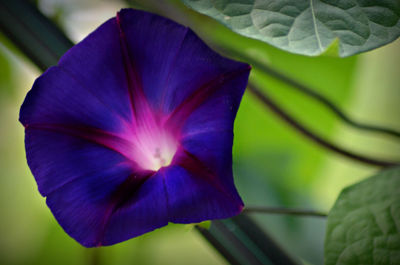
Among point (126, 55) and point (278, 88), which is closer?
point (126, 55)

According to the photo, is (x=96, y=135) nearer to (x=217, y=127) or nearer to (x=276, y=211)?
(x=217, y=127)

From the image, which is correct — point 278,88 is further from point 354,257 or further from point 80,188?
point 80,188

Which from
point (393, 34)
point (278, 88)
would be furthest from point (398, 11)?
point (278, 88)

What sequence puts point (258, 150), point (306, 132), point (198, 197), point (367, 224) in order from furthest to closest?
point (258, 150)
point (306, 132)
point (367, 224)
point (198, 197)

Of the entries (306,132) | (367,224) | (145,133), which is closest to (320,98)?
(306,132)

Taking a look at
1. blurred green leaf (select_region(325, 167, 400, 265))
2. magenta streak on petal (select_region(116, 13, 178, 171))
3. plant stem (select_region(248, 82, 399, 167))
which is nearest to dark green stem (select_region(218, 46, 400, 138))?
plant stem (select_region(248, 82, 399, 167))

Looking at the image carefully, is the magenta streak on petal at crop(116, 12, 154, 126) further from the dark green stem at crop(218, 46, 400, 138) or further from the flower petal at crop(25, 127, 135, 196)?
the dark green stem at crop(218, 46, 400, 138)

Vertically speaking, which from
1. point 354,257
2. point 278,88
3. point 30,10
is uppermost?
point 30,10
